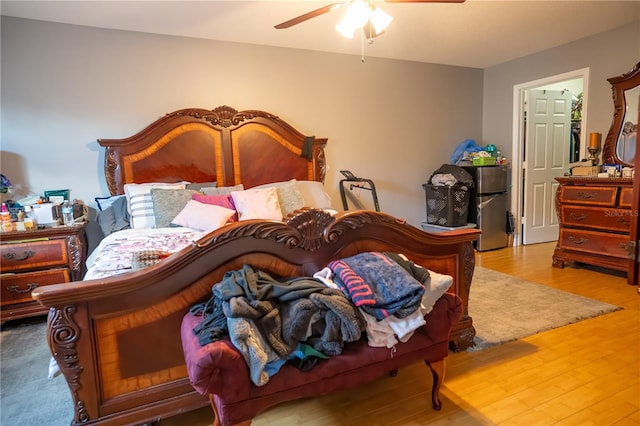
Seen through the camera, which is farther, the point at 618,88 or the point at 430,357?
the point at 618,88

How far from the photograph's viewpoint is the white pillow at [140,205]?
3.07 meters

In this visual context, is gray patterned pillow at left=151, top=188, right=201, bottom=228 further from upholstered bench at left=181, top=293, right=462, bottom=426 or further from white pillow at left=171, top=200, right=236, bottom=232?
upholstered bench at left=181, top=293, right=462, bottom=426

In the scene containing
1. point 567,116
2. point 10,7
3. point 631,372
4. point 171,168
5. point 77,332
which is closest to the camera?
point 77,332

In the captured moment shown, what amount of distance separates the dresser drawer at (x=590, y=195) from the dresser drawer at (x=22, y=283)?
4.78 meters

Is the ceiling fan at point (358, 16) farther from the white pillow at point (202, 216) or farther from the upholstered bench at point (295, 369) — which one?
the upholstered bench at point (295, 369)

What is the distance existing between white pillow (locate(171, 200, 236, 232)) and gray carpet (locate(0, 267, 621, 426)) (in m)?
1.23

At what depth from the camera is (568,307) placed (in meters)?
2.94

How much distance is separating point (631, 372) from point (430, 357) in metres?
1.27

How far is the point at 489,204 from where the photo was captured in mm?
4812

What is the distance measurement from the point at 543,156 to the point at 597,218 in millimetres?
1619

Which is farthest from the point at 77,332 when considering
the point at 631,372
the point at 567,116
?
the point at 567,116

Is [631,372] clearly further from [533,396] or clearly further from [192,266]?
[192,266]

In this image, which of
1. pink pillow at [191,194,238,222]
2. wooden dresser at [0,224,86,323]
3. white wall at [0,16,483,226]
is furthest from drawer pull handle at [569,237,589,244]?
wooden dresser at [0,224,86,323]

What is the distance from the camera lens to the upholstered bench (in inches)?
49.1
